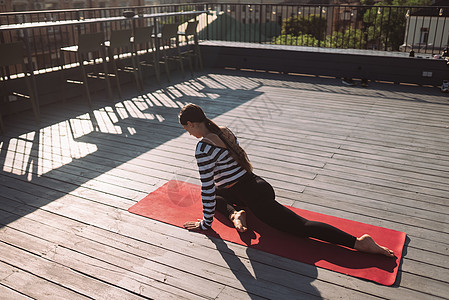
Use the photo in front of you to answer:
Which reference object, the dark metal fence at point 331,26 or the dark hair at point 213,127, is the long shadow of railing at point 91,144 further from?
the dark metal fence at point 331,26

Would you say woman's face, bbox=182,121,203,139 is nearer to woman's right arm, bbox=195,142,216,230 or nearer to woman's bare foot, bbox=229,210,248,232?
woman's right arm, bbox=195,142,216,230

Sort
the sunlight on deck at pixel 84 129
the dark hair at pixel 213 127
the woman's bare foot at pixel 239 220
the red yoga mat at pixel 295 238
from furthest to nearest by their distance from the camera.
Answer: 1. the sunlight on deck at pixel 84 129
2. the woman's bare foot at pixel 239 220
3. the dark hair at pixel 213 127
4. the red yoga mat at pixel 295 238

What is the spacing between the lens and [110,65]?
7.36 metres

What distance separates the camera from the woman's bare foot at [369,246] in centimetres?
262

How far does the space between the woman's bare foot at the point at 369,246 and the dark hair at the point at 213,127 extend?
86 centimetres

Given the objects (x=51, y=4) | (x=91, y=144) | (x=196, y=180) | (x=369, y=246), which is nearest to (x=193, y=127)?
(x=196, y=180)

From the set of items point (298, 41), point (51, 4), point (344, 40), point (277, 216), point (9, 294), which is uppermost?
point (51, 4)

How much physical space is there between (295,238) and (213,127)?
3.16 feet

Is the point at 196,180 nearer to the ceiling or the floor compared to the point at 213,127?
nearer to the floor

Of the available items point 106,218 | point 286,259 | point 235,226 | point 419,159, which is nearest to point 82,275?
point 106,218

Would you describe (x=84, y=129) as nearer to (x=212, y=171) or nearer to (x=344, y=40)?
(x=212, y=171)

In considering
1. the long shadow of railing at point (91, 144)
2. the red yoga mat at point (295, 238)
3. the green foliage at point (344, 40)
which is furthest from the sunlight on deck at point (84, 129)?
the green foliage at point (344, 40)

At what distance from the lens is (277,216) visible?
2.77m

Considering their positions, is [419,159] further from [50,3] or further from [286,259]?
[50,3]
